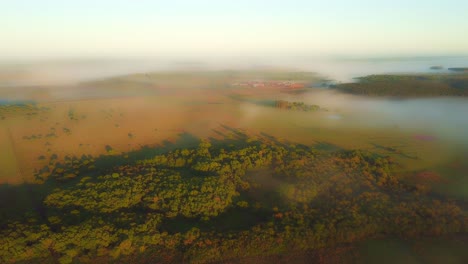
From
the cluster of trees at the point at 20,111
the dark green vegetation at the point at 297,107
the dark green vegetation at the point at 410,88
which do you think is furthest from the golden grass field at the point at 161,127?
the dark green vegetation at the point at 410,88

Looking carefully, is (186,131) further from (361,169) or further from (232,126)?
(361,169)

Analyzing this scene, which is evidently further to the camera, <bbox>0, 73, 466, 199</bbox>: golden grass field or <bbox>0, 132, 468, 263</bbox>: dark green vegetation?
<bbox>0, 73, 466, 199</bbox>: golden grass field

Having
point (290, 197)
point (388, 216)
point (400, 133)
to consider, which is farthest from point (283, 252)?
point (400, 133)

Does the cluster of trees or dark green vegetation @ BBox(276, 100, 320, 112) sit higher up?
the cluster of trees

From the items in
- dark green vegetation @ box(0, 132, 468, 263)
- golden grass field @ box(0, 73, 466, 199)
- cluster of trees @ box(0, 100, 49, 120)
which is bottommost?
dark green vegetation @ box(0, 132, 468, 263)

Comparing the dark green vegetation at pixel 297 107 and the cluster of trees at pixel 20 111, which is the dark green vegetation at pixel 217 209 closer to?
the dark green vegetation at pixel 297 107

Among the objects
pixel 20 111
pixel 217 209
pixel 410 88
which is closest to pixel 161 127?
pixel 217 209

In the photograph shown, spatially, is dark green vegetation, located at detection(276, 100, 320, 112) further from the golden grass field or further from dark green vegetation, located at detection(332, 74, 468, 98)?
dark green vegetation, located at detection(332, 74, 468, 98)

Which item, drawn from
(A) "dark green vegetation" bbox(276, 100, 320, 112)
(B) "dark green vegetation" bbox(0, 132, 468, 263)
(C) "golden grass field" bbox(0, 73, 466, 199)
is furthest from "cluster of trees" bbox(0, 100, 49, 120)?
(A) "dark green vegetation" bbox(276, 100, 320, 112)
